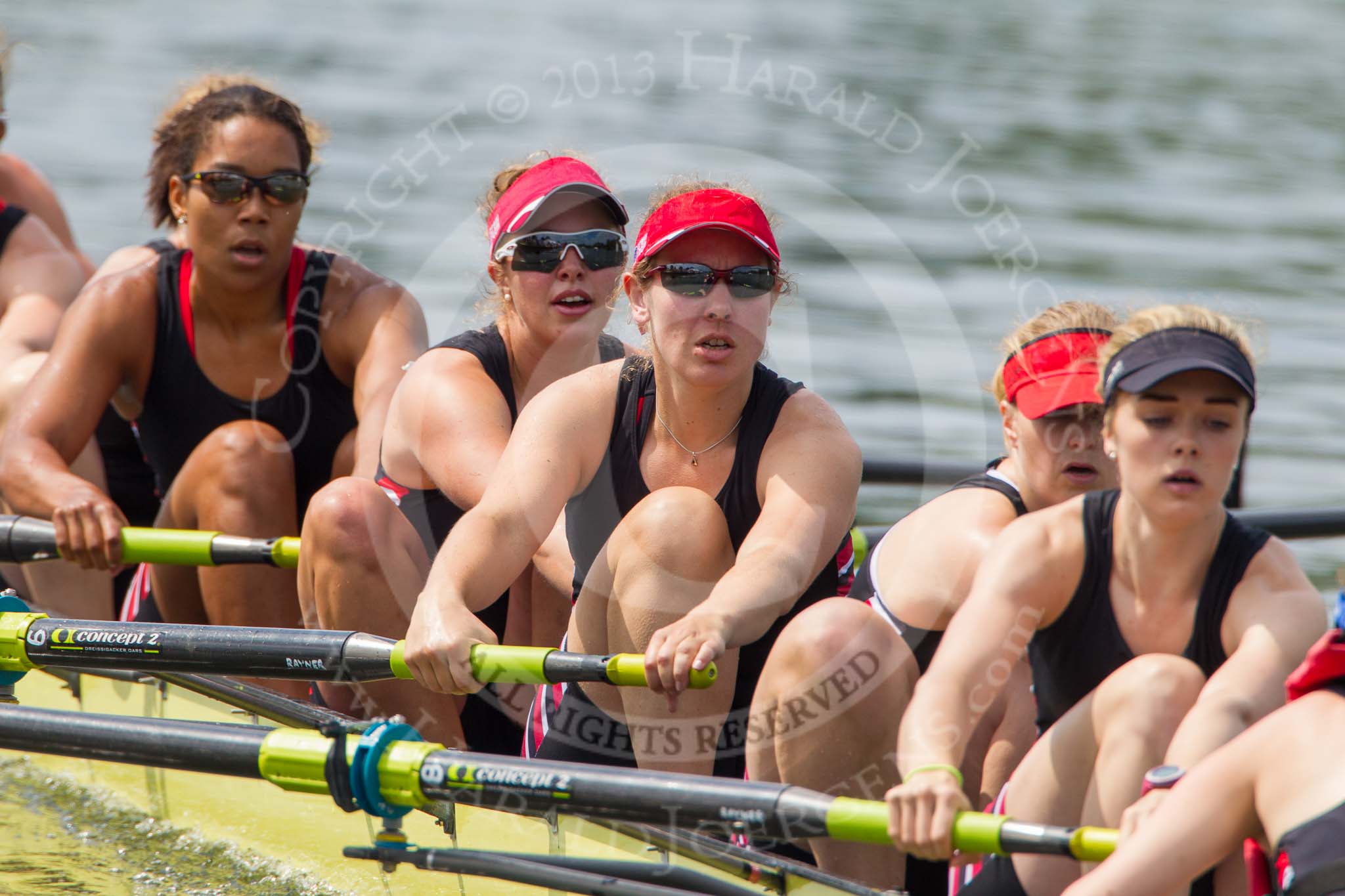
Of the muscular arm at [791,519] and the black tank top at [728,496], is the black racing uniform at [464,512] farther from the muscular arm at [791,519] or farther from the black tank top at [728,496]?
the muscular arm at [791,519]

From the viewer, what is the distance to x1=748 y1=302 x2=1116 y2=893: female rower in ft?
8.38

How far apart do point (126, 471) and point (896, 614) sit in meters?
2.77

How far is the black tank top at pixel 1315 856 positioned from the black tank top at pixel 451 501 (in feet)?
6.24

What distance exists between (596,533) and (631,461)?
166 millimetres

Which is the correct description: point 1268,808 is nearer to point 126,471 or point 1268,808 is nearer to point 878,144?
point 126,471

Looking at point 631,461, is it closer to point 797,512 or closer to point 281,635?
point 797,512

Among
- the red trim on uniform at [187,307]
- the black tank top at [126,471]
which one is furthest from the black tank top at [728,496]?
the black tank top at [126,471]

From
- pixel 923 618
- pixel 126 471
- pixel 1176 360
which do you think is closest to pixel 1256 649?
pixel 1176 360

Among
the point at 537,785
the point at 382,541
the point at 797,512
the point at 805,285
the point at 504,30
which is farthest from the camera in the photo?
the point at 504,30

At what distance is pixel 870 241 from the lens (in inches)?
508

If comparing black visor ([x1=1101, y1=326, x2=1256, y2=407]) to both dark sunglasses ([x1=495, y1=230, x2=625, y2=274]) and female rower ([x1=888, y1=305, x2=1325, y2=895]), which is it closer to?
female rower ([x1=888, y1=305, x2=1325, y2=895])

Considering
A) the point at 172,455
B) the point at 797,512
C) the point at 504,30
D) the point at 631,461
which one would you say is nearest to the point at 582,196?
the point at 631,461

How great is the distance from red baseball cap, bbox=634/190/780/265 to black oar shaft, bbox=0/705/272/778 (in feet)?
3.75

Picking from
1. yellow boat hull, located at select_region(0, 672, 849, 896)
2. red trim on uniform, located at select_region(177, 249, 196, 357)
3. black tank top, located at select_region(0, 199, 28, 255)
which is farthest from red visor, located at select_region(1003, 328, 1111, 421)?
black tank top, located at select_region(0, 199, 28, 255)
